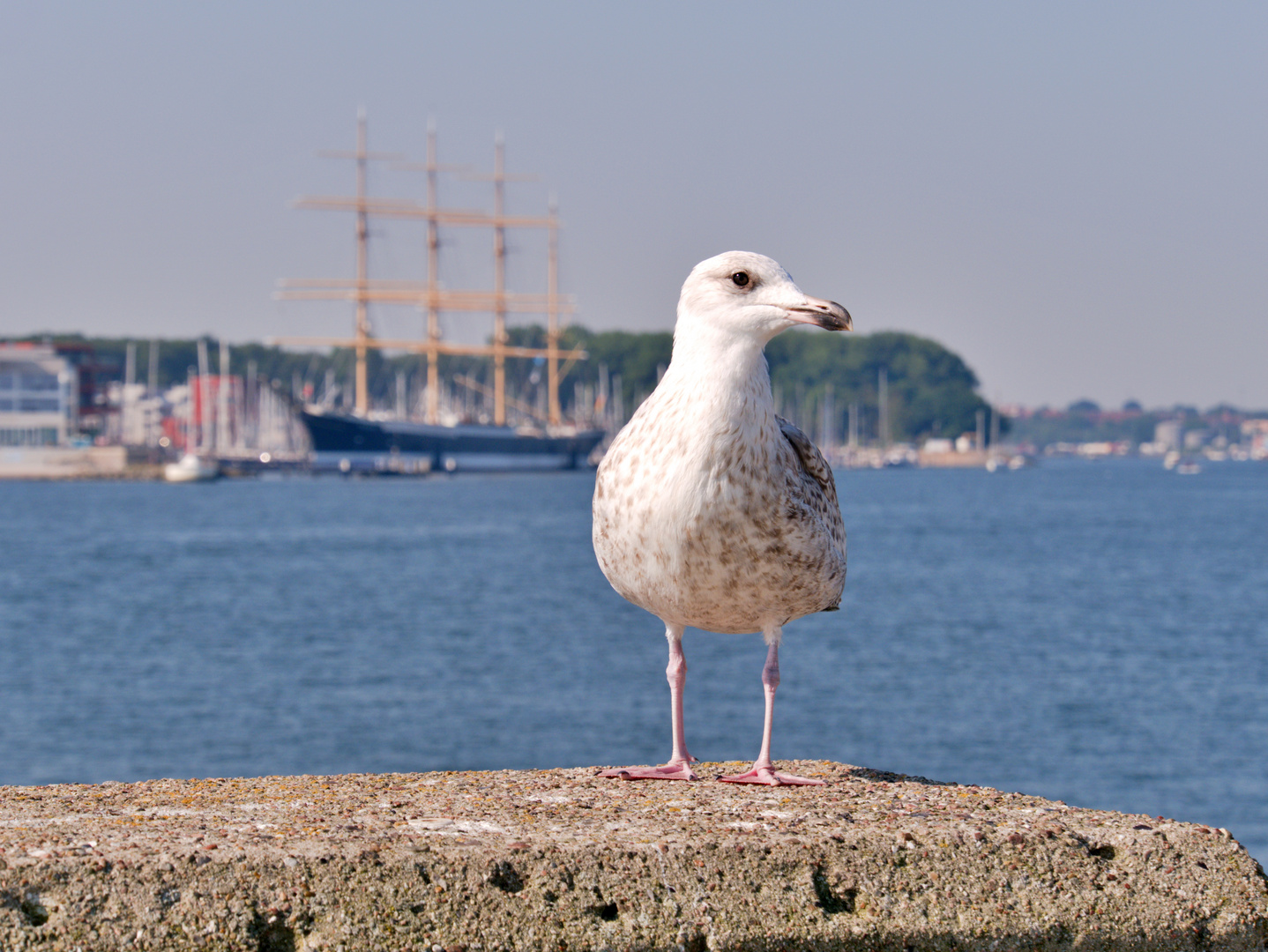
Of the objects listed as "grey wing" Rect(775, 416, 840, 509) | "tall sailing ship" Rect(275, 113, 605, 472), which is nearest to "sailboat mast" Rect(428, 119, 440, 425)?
"tall sailing ship" Rect(275, 113, 605, 472)

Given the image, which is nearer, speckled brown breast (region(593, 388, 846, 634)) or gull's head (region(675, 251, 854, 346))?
gull's head (region(675, 251, 854, 346))

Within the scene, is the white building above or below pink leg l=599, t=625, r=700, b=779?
above

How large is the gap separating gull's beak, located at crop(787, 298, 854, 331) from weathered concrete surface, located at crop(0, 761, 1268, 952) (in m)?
1.36

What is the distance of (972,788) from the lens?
4.41 m

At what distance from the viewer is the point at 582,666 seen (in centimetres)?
3938

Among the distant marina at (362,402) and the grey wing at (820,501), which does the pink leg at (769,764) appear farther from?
the distant marina at (362,402)

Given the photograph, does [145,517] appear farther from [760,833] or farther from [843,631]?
[760,833]

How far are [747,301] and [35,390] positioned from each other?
6503 inches

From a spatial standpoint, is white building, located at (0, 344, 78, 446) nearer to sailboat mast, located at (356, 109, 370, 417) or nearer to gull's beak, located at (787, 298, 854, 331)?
sailboat mast, located at (356, 109, 370, 417)

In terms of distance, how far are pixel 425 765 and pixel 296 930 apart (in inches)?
938

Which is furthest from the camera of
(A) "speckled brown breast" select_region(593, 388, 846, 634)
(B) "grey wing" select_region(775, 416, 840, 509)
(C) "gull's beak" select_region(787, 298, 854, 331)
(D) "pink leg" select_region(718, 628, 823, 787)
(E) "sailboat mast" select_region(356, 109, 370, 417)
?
(E) "sailboat mast" select_region(356, 109, 370, 417)

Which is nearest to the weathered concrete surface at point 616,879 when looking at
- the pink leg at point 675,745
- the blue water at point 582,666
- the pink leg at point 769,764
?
the pink leg at point 769,764

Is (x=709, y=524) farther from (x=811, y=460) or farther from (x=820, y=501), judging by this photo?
(x=811, y=460)

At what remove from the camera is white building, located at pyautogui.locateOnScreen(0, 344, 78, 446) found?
506 ft
